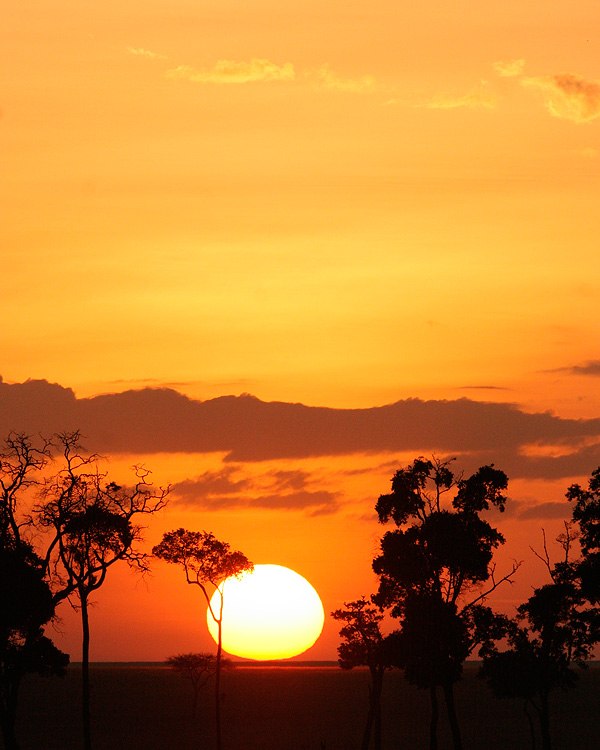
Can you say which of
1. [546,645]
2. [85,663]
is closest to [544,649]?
[546,645]

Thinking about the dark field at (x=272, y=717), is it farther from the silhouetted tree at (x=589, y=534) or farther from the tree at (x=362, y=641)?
the silhouetted tree at (x=589, y=534)

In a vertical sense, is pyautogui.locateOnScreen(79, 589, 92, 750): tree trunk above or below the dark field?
above

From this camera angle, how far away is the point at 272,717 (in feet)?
423

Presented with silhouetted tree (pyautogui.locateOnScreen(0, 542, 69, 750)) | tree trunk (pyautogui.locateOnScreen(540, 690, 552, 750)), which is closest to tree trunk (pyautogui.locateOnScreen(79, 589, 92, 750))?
silhouetted tree (pyautogui.locateOnScreen(0, 542, 69, 750))

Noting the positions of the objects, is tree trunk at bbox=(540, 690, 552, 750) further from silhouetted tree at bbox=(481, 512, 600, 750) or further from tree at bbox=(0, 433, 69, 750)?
tree at bbox=(0, 433, 69, 750)

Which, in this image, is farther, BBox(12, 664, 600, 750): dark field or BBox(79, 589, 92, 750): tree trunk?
BBox(12, 664, 600, 750): dark field

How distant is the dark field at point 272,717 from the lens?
106 metres

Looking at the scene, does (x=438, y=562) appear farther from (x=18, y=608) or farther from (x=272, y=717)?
(x=272, y=717)

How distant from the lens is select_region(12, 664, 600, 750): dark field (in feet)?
347

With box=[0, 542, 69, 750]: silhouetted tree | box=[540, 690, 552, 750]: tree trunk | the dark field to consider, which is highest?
box=[0, 542, 69, 750]: silhouetted tree

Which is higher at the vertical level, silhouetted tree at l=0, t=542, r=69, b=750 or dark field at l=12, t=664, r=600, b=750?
silhouetted tree at l=0, t=542, r=69, b=750

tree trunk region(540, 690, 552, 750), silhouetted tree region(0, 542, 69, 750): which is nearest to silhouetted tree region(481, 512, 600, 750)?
tree trunk region(540, 690, 552, 750)

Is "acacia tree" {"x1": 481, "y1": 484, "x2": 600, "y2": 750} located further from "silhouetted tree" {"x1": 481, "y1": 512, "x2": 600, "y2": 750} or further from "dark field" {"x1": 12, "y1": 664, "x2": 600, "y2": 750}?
"dark field" {"x1": 12, "y1": 664, "x2": 600, "y2": 750}

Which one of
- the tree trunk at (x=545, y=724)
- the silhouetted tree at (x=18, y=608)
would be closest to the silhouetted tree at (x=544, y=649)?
the tree trunk at (x=545, y=724)
